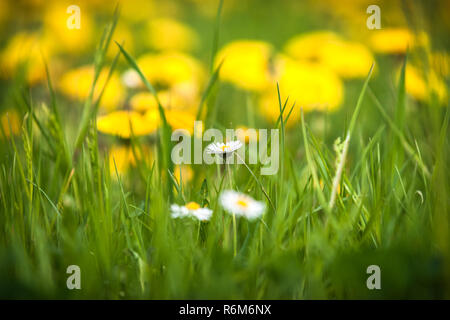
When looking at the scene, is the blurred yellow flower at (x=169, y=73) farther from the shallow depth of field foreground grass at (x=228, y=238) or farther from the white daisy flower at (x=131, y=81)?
the shallow depth of field foreground grass at (x=228, y=238)

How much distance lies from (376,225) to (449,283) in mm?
134

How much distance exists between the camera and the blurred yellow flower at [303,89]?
4.10 feet

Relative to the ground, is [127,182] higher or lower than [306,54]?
lower

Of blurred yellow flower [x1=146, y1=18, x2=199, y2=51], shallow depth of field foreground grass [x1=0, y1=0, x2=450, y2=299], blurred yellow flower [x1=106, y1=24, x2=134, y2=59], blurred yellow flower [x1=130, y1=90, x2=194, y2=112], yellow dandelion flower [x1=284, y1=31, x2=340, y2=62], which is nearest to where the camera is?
shallow depth of field foreground grass [x1=0, y1=0, x2=450, y2=299]

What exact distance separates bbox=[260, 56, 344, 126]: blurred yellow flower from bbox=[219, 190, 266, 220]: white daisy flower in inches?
26.9

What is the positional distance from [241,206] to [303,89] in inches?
32.8

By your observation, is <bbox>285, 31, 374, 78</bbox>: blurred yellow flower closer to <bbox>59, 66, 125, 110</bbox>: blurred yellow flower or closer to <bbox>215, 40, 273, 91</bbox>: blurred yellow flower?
<bbox>215, 40, 273, 91</bbox>: blurred yellow flower

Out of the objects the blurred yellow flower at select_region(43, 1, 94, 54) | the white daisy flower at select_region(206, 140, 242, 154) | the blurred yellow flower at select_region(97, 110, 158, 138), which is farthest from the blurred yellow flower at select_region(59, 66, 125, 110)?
the blurred yellow flower at select_region(43, 1, 94, 54)

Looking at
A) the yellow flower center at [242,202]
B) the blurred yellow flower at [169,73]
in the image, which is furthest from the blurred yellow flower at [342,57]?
the yellow flower center at [242,202]

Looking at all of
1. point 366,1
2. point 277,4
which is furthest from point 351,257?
point 277,4

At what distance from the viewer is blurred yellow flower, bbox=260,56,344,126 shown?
4.10ft

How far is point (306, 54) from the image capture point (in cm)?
166

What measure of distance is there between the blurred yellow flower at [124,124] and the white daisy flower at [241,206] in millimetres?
367
